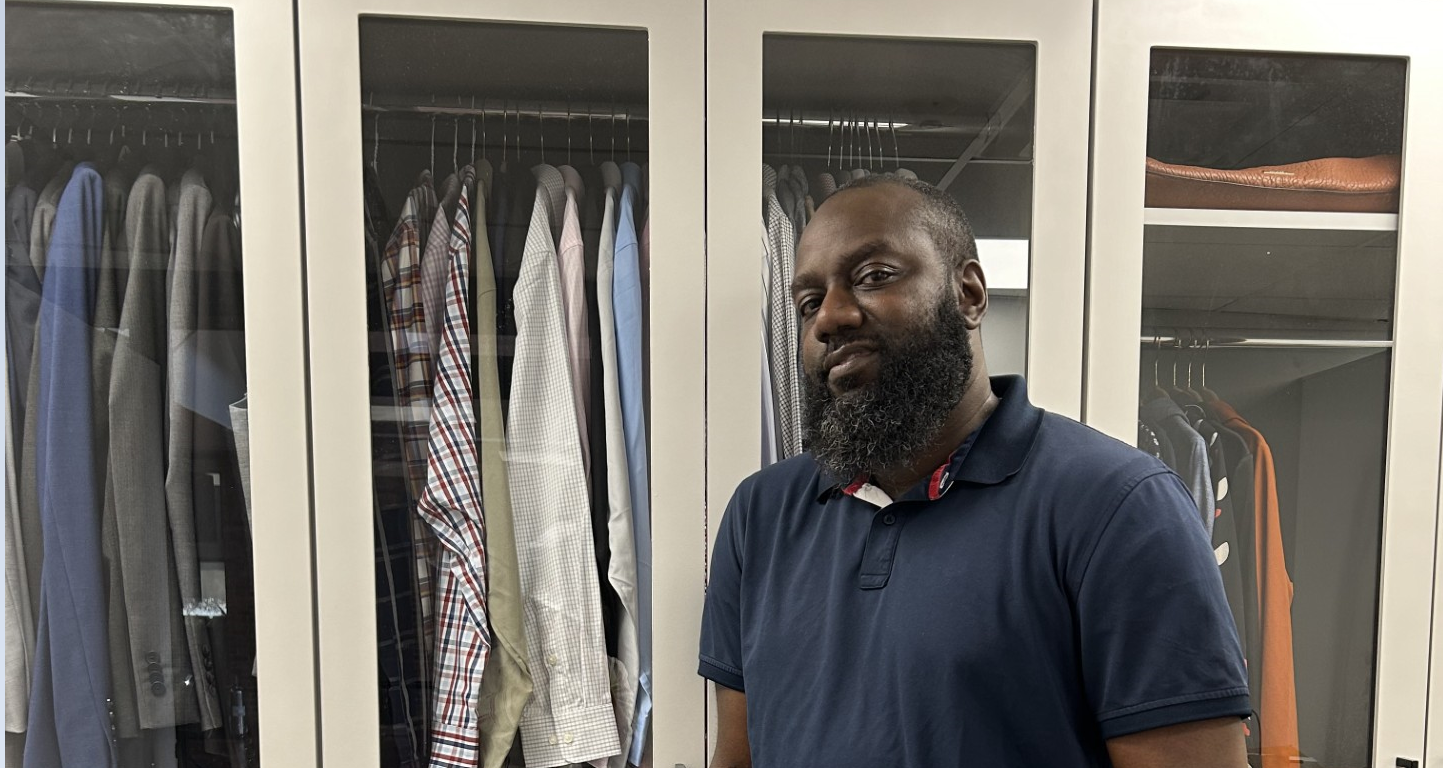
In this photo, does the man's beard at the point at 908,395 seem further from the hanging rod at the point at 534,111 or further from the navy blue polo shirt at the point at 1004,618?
the hanging rod at the point at 534,111

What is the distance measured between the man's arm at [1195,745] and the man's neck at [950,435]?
1.21 feet

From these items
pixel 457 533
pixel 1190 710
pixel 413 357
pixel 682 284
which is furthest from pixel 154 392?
pixel 1190 710

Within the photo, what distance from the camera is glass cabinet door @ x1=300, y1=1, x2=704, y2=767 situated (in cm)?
141

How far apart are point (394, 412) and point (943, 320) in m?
0.80

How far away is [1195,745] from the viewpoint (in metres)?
0.98

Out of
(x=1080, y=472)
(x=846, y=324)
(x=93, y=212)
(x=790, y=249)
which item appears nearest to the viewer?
(x=1080, y=472)

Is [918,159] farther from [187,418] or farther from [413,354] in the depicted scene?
[187,418]

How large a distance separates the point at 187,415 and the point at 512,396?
1.51 feet

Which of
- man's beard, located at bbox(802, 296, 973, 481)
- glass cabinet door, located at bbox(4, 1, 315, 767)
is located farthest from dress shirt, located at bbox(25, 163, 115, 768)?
man's beard, located at bbox(802, 296, 973, 481)

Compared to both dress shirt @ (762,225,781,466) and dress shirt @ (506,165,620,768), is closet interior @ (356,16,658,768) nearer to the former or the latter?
dress shirt @ (506,165,620,768)

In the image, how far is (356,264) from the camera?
1.38 metres

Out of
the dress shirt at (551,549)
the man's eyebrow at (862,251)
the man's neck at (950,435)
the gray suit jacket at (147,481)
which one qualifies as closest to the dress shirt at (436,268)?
the dress shirt at (551,549)

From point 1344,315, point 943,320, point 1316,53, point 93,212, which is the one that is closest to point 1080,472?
point 943,320

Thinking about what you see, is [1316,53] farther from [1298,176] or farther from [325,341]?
Answer: [325,341]
